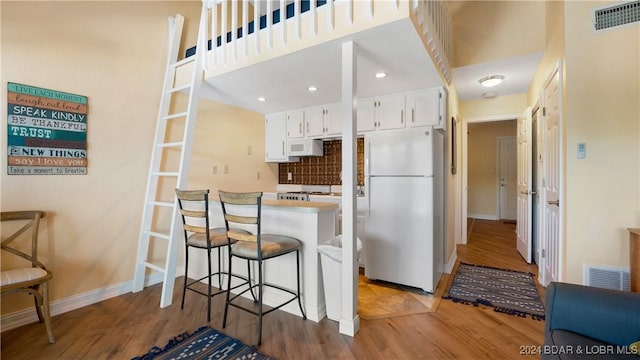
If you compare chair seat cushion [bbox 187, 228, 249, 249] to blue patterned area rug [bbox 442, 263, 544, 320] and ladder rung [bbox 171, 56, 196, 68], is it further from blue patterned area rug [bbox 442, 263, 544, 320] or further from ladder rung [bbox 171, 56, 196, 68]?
blue patterned area rug [bbox 442, 263, 544, 320]

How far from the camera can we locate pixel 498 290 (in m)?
2.80

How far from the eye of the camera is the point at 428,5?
6.81ft

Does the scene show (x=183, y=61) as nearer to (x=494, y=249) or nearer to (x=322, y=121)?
(x=322, y=121)

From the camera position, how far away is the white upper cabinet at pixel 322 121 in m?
3.74

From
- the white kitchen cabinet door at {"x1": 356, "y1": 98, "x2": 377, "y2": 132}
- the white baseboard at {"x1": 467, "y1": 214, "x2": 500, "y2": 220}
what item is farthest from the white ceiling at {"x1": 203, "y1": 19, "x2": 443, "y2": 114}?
the white baseboard at {"x1": 467, "y1": 214, "x2": 500, "y2": 220}

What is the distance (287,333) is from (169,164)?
87.2 inches

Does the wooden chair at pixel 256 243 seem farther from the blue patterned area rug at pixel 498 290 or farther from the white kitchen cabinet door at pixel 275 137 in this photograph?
the white kitchen cabinet door at pixel 275 137

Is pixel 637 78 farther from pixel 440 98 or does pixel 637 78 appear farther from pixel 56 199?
pixel 56 199

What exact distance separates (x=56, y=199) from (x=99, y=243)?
52 cm

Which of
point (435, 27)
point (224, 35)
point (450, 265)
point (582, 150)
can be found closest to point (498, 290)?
point (450, 265)

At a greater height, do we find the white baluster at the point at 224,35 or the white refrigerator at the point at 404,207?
the white baluster at the point at 224,35

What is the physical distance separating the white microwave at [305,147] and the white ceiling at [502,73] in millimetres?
1998

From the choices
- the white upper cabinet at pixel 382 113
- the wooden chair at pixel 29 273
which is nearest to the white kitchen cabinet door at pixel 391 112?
the white upper cabinet at pixel 382 113

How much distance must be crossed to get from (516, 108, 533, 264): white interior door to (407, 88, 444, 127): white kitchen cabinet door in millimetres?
1486
